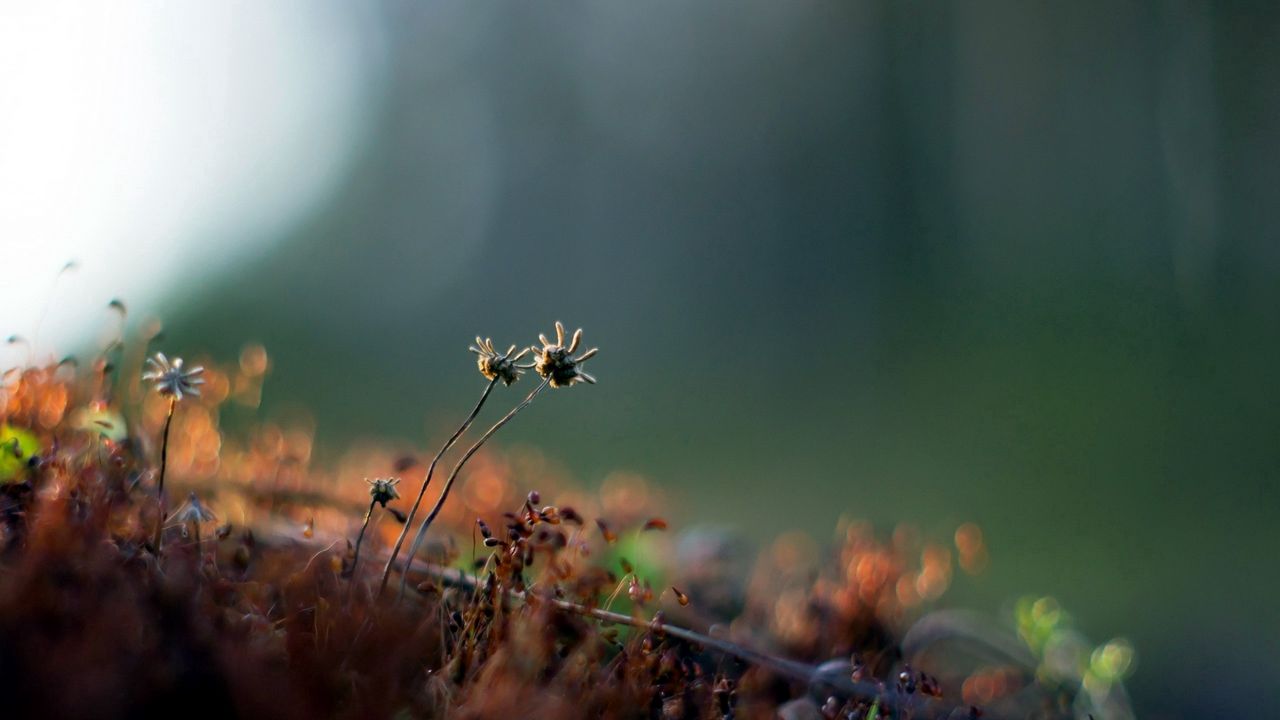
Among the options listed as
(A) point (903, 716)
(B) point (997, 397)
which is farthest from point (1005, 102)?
(A) point (903, 716)

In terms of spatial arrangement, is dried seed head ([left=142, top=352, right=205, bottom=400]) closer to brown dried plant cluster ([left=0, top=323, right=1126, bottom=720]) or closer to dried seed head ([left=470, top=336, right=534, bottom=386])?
brown dried plant cluster ([left=0, top=323, right=1126, bottom=720])

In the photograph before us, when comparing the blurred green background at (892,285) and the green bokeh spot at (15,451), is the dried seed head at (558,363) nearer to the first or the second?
the green bokeh spot at (15,451)

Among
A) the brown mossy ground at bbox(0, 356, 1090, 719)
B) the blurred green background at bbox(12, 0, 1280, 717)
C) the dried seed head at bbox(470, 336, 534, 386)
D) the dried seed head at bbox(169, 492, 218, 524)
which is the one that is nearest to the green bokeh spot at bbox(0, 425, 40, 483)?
the brown mossy ground at bbox(0, 356, 1090, 719)

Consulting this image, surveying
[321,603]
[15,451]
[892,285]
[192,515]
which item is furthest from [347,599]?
[892,285]

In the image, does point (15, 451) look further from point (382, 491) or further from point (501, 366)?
point (501, 366)

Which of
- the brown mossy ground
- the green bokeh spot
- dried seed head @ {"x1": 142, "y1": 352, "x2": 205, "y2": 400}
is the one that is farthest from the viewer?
the green bokeh spot

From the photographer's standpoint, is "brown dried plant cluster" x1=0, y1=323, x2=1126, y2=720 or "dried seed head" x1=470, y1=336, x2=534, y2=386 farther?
"dried seed head" x1=470, y1=336, x2=534, y2=386

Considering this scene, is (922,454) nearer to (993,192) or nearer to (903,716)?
(993,192)

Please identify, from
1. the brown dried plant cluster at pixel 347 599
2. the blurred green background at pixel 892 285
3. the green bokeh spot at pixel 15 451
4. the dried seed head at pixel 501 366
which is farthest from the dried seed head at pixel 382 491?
the blurred green background at pixel 892 285
